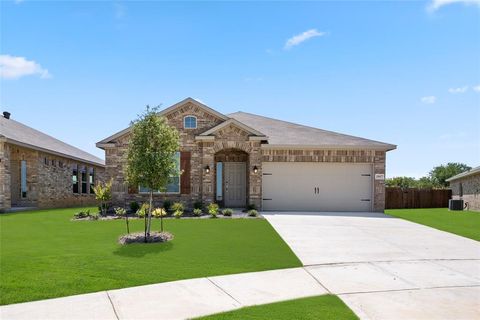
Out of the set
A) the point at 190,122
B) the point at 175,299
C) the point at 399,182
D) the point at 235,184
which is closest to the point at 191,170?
the point at 190,122

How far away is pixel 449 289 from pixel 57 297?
5.72m

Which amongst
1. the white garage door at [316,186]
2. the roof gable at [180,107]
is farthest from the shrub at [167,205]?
the white garage door at [316,186]

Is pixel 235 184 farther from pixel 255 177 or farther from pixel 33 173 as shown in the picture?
pixel 33 173

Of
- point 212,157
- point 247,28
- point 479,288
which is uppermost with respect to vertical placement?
point 247,28

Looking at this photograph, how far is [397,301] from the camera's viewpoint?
478cm

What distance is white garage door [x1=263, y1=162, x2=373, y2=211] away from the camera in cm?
1689

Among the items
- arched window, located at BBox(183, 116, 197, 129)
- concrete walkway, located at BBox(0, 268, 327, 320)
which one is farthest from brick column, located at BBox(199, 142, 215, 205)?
concrete walkway, located at BBox(0, 268, 327, 320)

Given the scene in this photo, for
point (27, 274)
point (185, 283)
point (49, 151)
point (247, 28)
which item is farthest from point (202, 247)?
point (49, 151)

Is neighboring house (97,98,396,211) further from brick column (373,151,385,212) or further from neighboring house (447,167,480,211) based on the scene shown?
neighboring house (447,167,480,211)

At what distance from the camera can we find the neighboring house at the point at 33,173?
56.2ft

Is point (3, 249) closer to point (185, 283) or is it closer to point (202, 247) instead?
point (202, 247)

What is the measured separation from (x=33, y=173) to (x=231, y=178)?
10.9 metres

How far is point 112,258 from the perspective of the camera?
22.7 feet

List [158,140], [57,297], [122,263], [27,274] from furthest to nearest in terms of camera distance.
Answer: [158,140] < [122,263] < [27,274] < [57,297]
